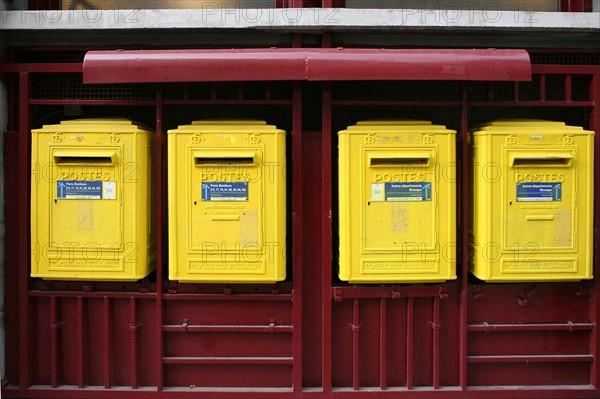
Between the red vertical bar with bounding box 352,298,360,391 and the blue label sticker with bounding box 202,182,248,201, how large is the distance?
131 cm

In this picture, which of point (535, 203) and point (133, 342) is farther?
point (133, 342)

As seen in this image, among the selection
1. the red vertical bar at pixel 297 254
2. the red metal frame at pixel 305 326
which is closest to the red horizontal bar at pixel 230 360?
the red metal frame at pixel 305 326

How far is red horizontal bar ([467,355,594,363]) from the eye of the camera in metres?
3.76

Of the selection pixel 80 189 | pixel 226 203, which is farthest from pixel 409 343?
pixel 80 189

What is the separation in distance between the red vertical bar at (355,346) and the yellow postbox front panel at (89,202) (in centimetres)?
178

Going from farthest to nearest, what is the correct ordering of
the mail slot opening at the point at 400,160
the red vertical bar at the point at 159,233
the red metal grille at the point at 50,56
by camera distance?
1. the red metal grille at the point at 50,56
2. the red vertical bar at the point at 159,233
3. the mail slot opening at the point at 400,160

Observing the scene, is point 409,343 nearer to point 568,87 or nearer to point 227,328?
point 227,328

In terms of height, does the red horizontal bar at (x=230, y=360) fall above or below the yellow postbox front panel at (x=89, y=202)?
below

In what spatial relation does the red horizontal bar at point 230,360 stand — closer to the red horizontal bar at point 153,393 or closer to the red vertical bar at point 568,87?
the red horizontal bar at point 153,393

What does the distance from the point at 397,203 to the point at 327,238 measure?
0.66 m

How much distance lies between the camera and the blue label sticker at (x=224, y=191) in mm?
3449

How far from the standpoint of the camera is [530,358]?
3777mm

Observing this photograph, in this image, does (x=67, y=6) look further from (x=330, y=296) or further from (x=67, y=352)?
(x=330, y=296)

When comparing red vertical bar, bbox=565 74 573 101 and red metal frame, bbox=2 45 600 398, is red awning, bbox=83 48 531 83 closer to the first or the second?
red metal frame, bbox=2 45 600 398
